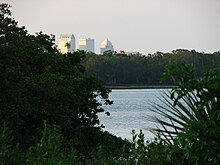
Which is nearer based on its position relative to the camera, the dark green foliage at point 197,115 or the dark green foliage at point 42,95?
the dark green foliage at point 197,115

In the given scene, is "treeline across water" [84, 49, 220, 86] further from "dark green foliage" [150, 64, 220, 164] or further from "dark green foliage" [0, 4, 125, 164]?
"dark green foliage" [150, 64, 220, 164]

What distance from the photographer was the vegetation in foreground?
7188mm

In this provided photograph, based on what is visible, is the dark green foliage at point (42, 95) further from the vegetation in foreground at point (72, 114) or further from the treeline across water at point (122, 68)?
the treeline across water at point (122, 68)

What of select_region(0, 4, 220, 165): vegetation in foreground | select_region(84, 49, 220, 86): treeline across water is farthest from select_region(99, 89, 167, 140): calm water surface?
select_region(84, 49, 220, 86): treeline across water

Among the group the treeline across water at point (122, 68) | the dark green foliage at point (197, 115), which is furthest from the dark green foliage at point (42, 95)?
the treeline across water at point (122, 68)

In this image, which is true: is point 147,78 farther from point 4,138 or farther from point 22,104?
point 4,138

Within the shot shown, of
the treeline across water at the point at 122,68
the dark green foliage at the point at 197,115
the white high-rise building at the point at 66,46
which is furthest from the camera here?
the treeline across water at the point at 122,68

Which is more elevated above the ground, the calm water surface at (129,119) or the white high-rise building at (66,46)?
the white high-rise building at (66,46)

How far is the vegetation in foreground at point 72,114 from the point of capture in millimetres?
7188

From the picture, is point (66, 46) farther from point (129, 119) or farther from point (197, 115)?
point (197, 115)

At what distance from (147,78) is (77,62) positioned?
211 feet

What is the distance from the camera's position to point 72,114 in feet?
68.9

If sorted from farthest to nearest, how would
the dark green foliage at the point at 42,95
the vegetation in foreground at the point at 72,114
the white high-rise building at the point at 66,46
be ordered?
1. the white high-rise building at the point at 66,46
2. the dark green foliage at the point at 42,95
3. the vegetation in foreground at the point at 72,114

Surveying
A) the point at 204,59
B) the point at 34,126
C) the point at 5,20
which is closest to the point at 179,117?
the point at 204,59
